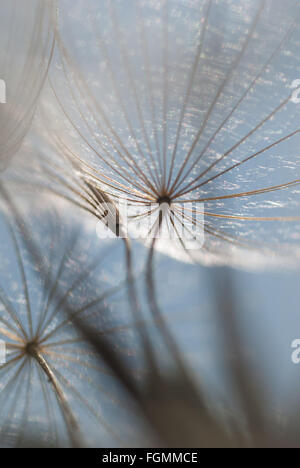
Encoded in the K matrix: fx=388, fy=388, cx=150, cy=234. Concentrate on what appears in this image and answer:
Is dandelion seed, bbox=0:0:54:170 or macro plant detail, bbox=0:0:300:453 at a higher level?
dandelion seed, bbox=0:0:54:170

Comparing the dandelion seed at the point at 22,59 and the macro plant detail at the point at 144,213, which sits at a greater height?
the dandelion seed at the point at 22,59

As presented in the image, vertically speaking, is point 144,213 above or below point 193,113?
below

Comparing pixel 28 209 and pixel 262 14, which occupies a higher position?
pixel 262 14

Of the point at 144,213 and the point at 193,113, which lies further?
the point at 144,213

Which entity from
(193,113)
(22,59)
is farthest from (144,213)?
(22,59)

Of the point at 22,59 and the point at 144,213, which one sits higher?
the point at 22,59

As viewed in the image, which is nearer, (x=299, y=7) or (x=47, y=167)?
(x=299, y=7)

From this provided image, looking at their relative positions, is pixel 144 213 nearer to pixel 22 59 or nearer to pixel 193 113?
pixel 193 113

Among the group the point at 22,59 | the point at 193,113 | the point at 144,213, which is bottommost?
the point at 144,213
